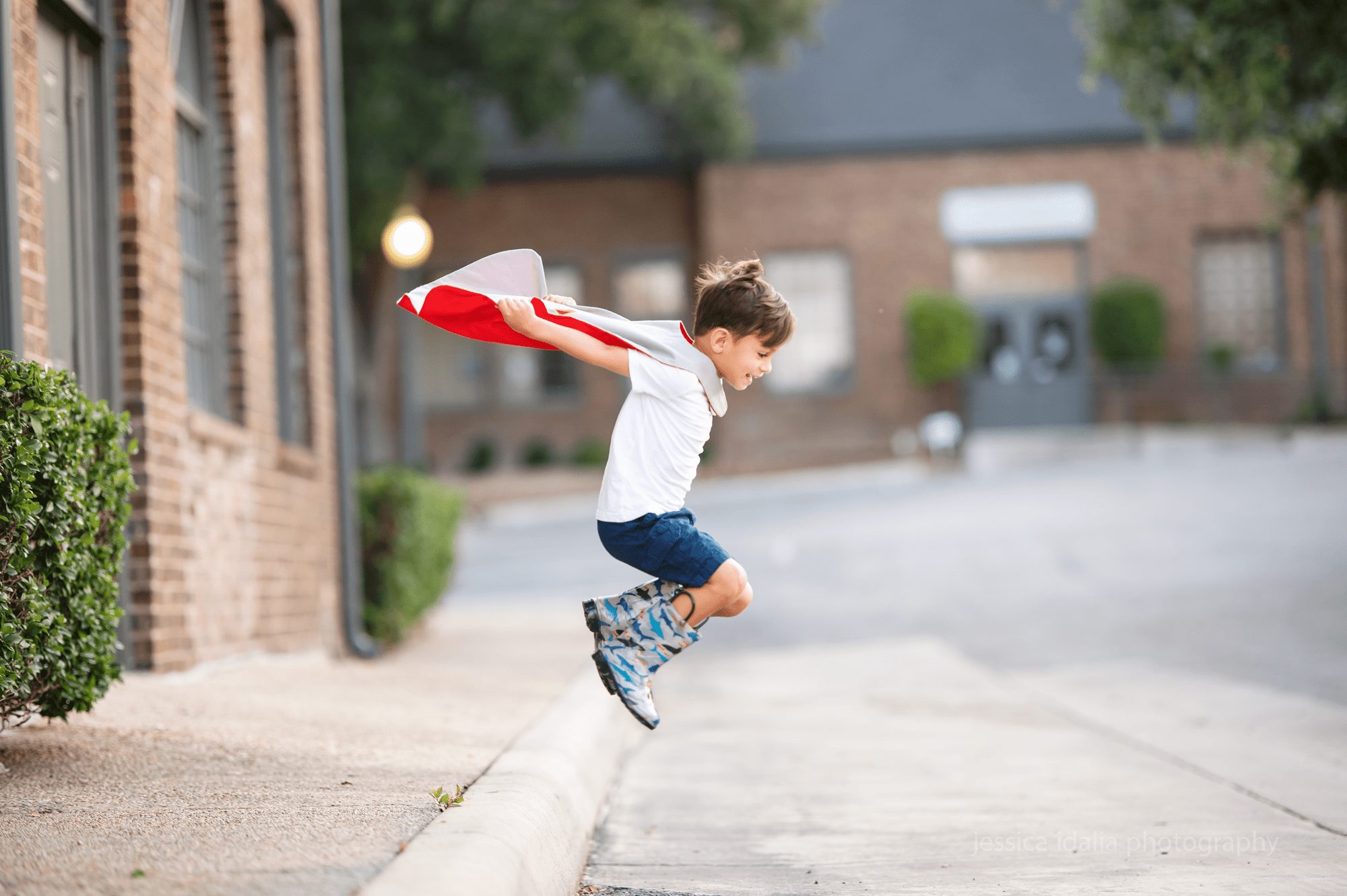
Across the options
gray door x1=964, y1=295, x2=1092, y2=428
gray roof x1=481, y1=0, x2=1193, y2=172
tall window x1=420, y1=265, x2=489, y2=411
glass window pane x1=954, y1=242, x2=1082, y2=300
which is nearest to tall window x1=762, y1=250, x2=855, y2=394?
gray roof x1=481, y1=0, x2=1193, y2=172

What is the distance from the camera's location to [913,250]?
90.1 feet

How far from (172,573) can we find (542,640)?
4.71 metres

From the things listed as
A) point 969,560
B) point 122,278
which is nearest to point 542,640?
point 122,278

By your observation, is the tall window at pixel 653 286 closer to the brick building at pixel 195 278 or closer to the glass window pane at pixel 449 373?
the glass window pane at pixel 449 373

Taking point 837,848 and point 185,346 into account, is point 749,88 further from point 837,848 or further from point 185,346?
point 837,848

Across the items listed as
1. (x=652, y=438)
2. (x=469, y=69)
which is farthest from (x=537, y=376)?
(x=652, y=438)

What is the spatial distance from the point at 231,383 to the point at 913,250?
67.2 feet

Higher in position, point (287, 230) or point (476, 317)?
point (287, 230)

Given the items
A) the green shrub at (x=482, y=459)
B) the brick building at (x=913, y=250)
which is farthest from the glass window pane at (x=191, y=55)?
the green shrub at (x=482, y=459)

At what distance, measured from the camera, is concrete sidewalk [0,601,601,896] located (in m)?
3.22

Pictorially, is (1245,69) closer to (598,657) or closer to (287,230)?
(287,230)

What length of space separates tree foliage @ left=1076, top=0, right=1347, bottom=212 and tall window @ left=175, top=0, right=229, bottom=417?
7.94 meters

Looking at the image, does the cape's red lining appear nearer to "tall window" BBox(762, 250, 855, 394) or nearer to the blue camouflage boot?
the blue camouflage boot

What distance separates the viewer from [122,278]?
6.91m
